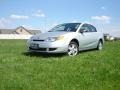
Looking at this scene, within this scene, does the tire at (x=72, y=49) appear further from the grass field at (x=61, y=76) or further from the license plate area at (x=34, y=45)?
the grass field at (x=61, y=76)

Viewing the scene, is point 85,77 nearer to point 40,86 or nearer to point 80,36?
point 40,86

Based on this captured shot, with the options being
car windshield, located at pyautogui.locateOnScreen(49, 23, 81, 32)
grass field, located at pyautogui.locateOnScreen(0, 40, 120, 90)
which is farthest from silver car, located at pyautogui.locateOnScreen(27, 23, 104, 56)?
grass field, located at pyautogui.locateOnScreen(0, 40, 120, 90)

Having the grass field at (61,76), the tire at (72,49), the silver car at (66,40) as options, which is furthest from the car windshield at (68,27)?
the grass field at (61,76)

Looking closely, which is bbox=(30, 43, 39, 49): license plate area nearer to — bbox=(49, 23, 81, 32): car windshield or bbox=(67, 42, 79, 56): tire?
bbox=(67, 42, 79, 56): tire

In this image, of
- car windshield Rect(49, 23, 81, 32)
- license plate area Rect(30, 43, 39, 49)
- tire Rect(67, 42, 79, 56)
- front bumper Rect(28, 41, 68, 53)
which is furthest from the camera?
car windshield Rect(49, 23, 81, 32)

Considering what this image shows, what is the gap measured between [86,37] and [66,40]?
1616 mm

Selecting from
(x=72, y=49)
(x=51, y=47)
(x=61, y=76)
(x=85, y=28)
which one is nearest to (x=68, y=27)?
(x=85, y=28)

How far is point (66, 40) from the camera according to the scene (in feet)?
34.9

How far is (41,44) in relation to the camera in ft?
34.1

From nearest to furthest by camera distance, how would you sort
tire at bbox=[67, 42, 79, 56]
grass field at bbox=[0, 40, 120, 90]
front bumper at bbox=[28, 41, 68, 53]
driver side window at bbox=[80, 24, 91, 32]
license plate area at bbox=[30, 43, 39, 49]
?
grass field at bbox=[0, 40, 120, 90], front bumper at bbox=[28, 41, 68, 53], license plate area at bbox=[30, 43, 39, 49], tire at bbox=[67, 42, 79, 56], driver side window at bbox=[80, 24, 91, 32]

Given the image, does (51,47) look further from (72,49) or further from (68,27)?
(68,27)

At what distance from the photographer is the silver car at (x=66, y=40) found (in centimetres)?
1041

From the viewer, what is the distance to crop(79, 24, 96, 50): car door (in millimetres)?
11627

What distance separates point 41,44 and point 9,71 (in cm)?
326
